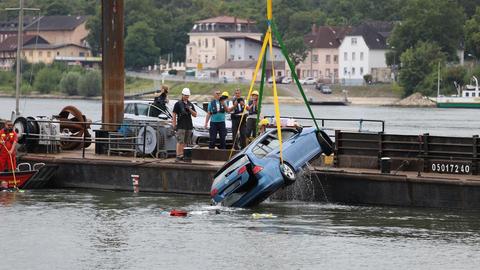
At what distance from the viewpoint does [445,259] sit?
81.6 ft

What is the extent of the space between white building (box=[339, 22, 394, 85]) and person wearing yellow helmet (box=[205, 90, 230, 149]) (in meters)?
148

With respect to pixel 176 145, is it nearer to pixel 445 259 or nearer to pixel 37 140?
pixel 37 140

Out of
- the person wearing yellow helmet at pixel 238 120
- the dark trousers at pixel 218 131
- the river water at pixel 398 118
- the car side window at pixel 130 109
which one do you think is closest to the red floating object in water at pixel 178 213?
the person wearing yellow helmet at pixel 238 120

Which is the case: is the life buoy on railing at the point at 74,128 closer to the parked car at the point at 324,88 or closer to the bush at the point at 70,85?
the parked car at the point at 324,88

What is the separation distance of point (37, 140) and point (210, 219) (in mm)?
7868

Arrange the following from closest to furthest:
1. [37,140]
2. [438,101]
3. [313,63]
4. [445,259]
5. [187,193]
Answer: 1. [445,259]
2. [187,193]
3. [37,140]
4. [438,101]
5. [313,63]

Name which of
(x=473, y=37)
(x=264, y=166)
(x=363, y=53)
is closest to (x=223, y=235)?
(x=264, y=166)

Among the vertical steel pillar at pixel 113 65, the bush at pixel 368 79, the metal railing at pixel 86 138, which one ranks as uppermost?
the vertical steel pillar at pixel 113 65

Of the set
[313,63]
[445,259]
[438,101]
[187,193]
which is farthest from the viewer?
[313,63]

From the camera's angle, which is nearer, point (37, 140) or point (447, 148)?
point (447, 148)

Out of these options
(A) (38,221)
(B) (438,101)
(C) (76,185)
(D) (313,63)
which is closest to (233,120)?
(C) (76,185)

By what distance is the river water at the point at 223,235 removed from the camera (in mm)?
24703

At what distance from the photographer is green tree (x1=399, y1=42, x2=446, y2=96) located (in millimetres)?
153125

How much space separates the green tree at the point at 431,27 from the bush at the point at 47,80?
4158cm
